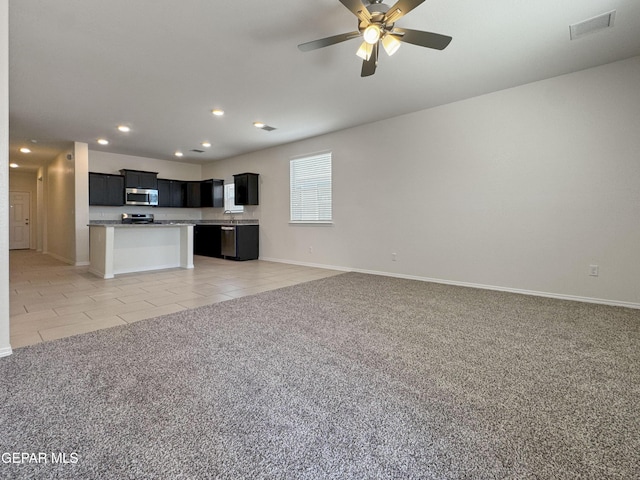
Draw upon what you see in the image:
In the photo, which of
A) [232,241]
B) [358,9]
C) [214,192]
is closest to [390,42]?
[358,9]

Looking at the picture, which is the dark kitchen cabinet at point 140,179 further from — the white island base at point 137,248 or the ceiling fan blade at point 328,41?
the ceiling fan blade at point 328,41

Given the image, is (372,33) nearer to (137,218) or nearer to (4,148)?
(4,148)

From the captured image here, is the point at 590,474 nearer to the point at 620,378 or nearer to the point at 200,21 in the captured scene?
the point at 620,378

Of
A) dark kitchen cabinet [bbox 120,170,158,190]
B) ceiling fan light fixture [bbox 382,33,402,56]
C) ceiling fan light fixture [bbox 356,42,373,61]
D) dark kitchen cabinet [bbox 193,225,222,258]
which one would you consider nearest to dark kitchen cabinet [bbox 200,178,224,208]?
dark kitchen cabinet [bbox 193,225,222,258]

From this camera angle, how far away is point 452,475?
1.13m

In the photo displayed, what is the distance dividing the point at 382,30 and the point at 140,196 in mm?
7313

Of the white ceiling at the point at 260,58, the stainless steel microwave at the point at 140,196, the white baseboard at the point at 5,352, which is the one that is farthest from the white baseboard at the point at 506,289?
the stainless steel microwave at the point at 140,196

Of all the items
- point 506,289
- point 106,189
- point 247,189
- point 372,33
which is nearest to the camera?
point 372,33

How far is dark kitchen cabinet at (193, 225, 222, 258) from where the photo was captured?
25.6ft

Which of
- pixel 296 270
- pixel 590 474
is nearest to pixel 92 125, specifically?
pixel 296 270

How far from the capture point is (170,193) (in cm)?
845

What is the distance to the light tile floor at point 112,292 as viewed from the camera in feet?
9.08

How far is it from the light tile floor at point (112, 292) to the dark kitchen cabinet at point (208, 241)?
1.41 m

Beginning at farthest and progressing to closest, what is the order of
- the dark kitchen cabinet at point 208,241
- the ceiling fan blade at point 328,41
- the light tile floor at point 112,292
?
1. the dark kitchen cabinet at point 208,241
2. the light tile floor at point 112,292
3. the ceiling fan blade at point 328,41
